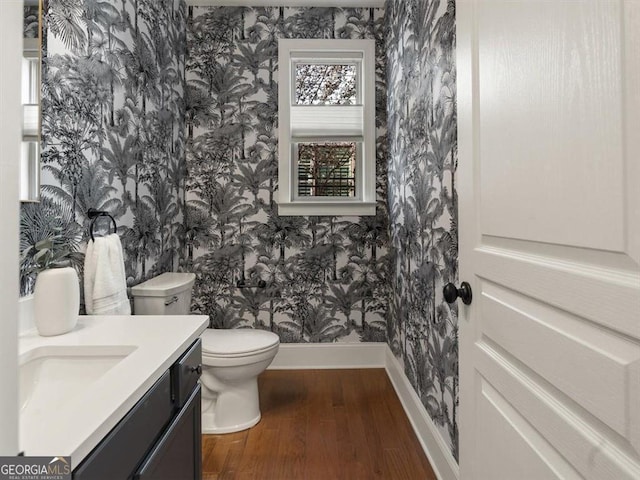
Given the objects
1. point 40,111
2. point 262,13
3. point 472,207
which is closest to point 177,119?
point 262,13

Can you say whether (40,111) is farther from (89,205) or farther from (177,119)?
(177,119)

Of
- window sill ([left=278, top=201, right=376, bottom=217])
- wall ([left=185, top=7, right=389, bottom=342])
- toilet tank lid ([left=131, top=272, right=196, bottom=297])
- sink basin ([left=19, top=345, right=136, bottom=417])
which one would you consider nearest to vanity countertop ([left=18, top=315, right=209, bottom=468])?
sink basin ([left=19, top=345, right=136, bottom=417])

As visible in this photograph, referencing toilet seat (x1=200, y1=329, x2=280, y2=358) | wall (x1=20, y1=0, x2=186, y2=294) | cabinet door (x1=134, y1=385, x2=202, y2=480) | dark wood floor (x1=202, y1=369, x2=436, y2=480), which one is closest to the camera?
cabinet door (x1=134, y1=385, x2=202, y2=480)

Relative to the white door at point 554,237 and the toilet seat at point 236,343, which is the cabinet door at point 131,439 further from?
the toilet seat at point 236,343

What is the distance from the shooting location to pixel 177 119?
2473 millimetres

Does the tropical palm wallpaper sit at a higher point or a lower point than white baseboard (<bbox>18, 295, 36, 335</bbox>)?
Answer: higher

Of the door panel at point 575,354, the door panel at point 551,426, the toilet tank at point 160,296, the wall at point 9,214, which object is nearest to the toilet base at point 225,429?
the toilet tank at point 160,296

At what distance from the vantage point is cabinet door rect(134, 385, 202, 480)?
80cm

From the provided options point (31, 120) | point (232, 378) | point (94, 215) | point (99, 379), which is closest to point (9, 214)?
point (99, 379)

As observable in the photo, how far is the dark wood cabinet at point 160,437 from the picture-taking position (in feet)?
2.06

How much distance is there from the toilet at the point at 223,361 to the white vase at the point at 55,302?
0.67m

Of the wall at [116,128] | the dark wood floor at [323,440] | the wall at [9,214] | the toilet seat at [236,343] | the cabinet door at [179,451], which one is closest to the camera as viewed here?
the wall at [9,214]

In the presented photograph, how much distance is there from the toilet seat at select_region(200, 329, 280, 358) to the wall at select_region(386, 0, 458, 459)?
Result: 82cm

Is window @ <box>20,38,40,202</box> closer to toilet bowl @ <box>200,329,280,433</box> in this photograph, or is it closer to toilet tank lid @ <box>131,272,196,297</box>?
toilet tank lid @ <box>131,272,196,297</box>
